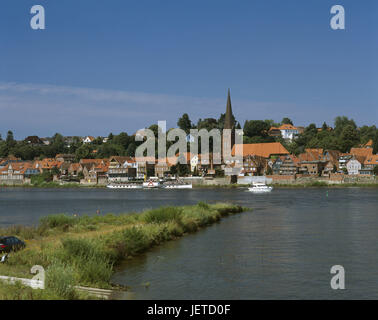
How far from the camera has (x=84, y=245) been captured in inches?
915

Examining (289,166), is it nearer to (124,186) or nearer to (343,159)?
(343,159)

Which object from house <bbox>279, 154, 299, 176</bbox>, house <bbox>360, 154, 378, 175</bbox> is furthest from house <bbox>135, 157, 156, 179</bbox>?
house <bbox>360, 154, 378, 175</bbox>

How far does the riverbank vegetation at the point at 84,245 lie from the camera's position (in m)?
16.2

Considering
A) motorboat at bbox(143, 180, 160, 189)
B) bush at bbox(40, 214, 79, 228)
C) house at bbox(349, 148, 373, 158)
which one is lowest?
motorboat at bbox(143, 180, 160, 189)

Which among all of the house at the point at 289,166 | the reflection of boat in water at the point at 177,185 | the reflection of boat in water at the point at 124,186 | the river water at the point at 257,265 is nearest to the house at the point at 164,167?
the reflection of boat in water at the point at 124,186

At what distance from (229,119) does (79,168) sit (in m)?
67.6

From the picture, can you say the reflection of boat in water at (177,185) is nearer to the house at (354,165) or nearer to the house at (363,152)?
the house at (354,165)

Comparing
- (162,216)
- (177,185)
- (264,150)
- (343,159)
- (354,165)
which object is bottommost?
(177,185)

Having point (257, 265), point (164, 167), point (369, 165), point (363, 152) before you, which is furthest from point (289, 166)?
point (257, 265)

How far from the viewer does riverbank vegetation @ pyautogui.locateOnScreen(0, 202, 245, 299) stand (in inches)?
637

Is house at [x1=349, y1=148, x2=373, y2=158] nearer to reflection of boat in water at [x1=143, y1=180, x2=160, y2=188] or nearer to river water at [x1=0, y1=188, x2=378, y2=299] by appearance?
reflection of boat in water at [x1=143, y1=180, x2=160, y2=188]

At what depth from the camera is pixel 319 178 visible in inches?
6161
